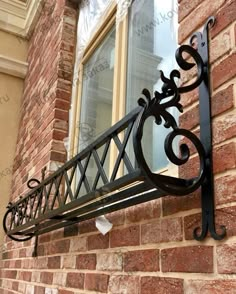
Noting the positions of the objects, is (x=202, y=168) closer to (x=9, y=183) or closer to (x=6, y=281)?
(x=6, y=281)

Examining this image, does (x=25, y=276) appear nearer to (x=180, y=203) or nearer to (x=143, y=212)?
(x=143, y=212)

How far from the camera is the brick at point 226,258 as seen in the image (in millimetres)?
630

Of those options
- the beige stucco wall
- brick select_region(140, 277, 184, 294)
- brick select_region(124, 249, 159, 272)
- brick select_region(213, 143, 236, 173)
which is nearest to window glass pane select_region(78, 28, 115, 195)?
brick select_region(124, 249, 159, 272)

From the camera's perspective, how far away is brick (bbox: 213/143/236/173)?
69 centimetres

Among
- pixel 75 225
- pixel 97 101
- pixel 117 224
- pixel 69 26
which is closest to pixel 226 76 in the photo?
pixel 117 224

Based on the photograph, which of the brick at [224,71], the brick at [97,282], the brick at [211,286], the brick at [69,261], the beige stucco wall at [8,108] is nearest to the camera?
the brick at [211,286]

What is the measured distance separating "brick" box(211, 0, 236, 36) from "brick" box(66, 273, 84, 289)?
3.04ft

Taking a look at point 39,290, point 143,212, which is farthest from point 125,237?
point 39,290

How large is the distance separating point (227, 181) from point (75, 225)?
0.84 m

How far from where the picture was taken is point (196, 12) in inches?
34.7

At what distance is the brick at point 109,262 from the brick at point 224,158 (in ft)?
1.49

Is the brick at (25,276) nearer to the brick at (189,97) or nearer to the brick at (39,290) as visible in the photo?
the brick at (39,290)

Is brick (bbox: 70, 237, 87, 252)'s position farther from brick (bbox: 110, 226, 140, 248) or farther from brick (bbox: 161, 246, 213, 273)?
brick (bbox: 161, 246, 213, 273)

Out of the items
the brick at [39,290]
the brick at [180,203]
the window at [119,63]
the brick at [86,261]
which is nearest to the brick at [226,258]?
the brick at [180,203]
